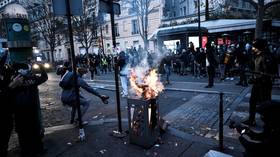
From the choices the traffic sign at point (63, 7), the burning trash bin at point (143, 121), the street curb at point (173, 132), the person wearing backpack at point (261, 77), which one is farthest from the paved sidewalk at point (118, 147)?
the traffic sign at point (63, 7)

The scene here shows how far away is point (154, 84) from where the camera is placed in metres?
5.44

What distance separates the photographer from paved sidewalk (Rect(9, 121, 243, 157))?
4.87m

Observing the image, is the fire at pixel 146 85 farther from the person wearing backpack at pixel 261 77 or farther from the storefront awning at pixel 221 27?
the storefront awning at pixel 221 27

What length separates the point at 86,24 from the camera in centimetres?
3325

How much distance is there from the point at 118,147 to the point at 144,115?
3.00 feet

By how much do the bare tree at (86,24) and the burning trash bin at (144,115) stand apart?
27832 mm

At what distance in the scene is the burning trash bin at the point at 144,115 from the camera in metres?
4.92

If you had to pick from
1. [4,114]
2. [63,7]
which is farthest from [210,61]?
[4,114]

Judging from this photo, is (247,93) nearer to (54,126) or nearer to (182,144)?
(182,144)

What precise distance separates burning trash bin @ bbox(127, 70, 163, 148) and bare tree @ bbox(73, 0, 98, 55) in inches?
1096

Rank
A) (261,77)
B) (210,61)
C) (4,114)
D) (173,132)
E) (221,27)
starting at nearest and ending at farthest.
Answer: (4,114)
(261,77)
(173,132)
(210,61)
(221,27)

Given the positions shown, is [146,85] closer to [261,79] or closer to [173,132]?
[173,132]

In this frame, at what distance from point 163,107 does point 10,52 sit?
4757mm

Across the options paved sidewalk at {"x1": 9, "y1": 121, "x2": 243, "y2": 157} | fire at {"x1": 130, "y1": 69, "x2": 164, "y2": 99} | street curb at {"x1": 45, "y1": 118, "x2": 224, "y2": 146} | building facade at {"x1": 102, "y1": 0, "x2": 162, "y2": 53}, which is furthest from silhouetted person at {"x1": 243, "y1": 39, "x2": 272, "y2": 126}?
building facade at {"x1": 102, "y1": 0, "x2": 162, "y2": 53}
